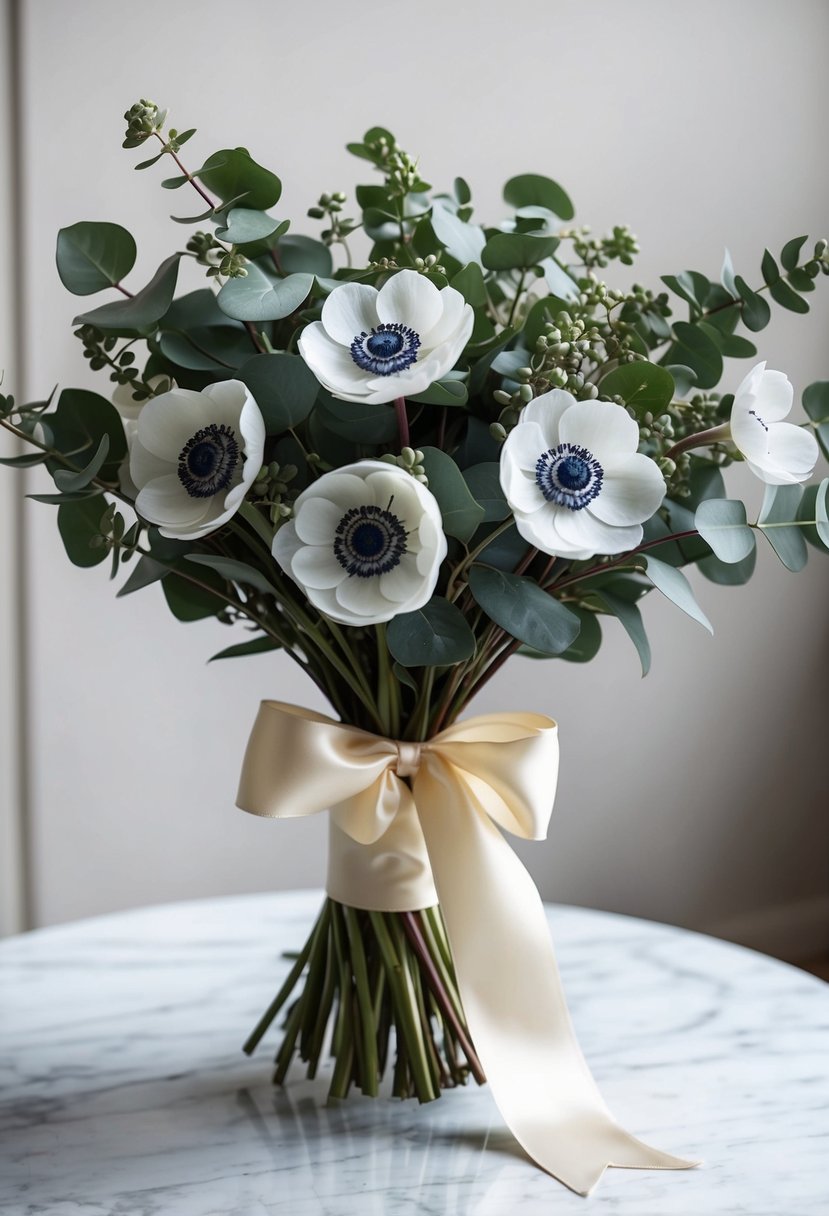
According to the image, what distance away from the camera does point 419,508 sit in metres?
0.59

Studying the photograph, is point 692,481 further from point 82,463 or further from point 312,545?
point 82,463

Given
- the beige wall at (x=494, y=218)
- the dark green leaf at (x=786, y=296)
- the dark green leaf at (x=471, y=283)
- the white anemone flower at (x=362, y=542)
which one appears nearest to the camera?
the white anemone flower at (x=362, y=542)

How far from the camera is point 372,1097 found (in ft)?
2.64

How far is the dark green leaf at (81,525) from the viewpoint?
77 cm

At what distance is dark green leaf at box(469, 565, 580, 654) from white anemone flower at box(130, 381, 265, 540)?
148mm

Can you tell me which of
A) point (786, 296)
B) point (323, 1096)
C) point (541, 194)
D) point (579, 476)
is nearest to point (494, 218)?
point (541, 194)

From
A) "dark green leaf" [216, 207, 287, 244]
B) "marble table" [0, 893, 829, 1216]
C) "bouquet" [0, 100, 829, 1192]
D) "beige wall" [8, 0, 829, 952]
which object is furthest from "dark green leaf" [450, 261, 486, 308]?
"beige wall" [8, 0, 829, 952]

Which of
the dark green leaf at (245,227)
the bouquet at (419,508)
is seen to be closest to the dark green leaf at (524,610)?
the bouquet at (419,508)

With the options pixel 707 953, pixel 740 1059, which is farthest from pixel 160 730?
pixel 740 1059

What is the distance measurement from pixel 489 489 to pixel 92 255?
11.2 inches

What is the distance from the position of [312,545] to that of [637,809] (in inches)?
52.9

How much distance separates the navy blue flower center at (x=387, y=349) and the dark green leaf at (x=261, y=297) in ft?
0.15

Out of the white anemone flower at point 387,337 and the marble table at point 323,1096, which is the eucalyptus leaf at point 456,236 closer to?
the white anemone flower at point 387,337

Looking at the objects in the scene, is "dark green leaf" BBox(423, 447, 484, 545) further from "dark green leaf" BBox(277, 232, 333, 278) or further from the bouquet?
"dark green leaf" BBox(277, 232, 333, 278)
